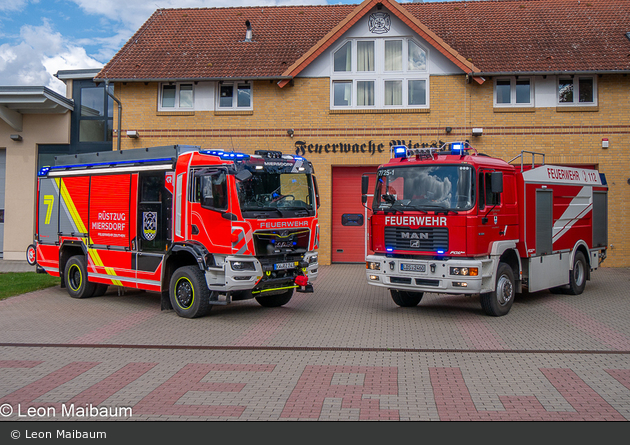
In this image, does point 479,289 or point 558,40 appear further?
point 558,40

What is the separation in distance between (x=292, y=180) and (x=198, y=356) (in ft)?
13.7

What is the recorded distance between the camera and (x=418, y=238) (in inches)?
414

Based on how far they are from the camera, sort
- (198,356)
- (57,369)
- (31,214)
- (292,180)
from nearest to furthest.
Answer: (57,369)
(198,356)
(292,180)
(31,214)

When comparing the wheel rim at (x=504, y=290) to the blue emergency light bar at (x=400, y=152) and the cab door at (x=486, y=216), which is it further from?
the blue emergency light bar at (x=400, y=152)

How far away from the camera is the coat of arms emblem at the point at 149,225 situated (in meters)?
11.2

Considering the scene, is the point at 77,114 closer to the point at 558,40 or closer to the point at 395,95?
the point at 395,95

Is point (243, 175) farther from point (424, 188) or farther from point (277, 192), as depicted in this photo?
point (424, 188)

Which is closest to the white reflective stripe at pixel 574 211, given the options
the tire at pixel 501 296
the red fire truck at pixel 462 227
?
the red fire truck at pixel 462 227

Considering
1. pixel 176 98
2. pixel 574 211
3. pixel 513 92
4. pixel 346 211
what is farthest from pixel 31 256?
pixel 513 92

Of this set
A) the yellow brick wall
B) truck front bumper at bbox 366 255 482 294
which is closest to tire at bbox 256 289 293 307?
truck front bumper at bbox 366 255 482 294

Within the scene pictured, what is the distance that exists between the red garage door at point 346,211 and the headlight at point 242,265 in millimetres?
9737

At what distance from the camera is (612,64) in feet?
59.5

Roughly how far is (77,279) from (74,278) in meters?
0.14

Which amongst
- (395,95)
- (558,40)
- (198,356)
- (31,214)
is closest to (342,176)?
(395,95)
